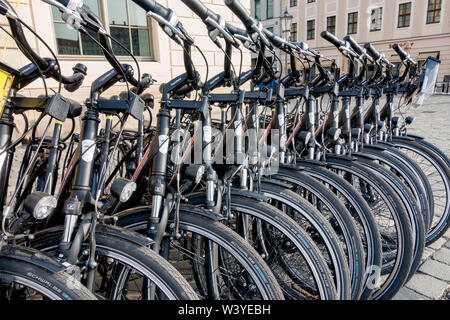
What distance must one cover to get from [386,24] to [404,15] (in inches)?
53.0

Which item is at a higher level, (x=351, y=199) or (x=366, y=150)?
(x=366, y=150)

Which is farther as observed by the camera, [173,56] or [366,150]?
[173,56]

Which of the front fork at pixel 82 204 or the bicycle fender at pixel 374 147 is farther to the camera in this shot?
the bicycle fender at pixel 374 147

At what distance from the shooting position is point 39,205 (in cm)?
138

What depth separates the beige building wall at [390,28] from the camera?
24938 millimetres

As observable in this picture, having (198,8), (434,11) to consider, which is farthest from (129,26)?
(434,11)

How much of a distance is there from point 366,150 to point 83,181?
8.01 ft

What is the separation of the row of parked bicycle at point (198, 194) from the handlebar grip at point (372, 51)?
31 cm

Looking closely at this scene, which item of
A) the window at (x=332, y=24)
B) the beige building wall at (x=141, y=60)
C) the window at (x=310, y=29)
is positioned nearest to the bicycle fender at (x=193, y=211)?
the beige building wall at (x=141, y=60)

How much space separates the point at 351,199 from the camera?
229 centimetres

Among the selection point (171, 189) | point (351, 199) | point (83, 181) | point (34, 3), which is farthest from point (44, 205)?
point (34, 3)

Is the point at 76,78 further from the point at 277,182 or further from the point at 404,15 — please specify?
the point at 404,15

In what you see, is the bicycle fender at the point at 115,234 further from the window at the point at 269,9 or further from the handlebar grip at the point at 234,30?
the window at the point at 269,9
